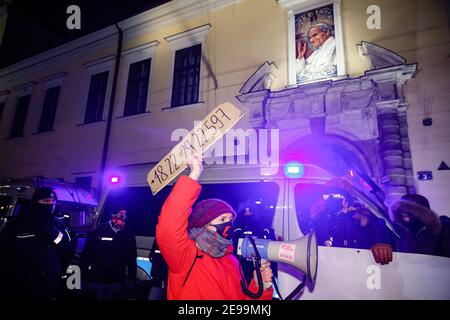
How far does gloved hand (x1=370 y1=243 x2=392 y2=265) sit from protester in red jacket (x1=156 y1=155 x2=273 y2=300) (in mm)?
1037

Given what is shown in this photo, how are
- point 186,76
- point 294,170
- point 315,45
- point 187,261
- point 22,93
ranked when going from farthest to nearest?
point 22,93 < point 186,76 < point 315,45 < point 294,170 < point 187,261

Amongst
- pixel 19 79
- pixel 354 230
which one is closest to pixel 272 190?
pixel 354 230

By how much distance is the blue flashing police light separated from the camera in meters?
2.97

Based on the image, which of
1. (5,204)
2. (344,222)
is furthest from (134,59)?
(344,222)

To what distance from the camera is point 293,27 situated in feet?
25.3

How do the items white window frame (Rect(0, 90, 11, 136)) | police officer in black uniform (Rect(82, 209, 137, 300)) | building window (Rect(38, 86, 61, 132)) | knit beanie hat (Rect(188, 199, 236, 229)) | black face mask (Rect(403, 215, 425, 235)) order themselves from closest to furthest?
knit beanie hat (Rect(188, 199, 236, 229)) < police officer in black uniform (Rect(82, 209, 137, 300)) < black face mask (Rect(403, 215, 425, 235)) < building window (Rect(38, 86, 61, 132)) < white window frame (Rect(0, 90, 11, 136))

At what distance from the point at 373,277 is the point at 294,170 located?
123 cm

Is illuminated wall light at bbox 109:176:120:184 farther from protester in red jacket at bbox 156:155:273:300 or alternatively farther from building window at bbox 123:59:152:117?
building window at bbox 123:59:152:117

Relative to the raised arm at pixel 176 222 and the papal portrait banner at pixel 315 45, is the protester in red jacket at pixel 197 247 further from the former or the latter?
the papal portrait banner at pixel 315 45

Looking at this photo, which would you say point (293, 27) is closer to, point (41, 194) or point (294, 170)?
point (294, 170)

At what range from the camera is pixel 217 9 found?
9.16 m

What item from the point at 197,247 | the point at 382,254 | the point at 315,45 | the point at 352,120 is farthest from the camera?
the point at 315,45

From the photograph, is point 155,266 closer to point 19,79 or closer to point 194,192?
point 194,192

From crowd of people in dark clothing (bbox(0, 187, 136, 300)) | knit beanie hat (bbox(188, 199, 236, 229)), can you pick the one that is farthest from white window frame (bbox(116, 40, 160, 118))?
knit beanie hat (bbox(188, 199, 236, 229))
